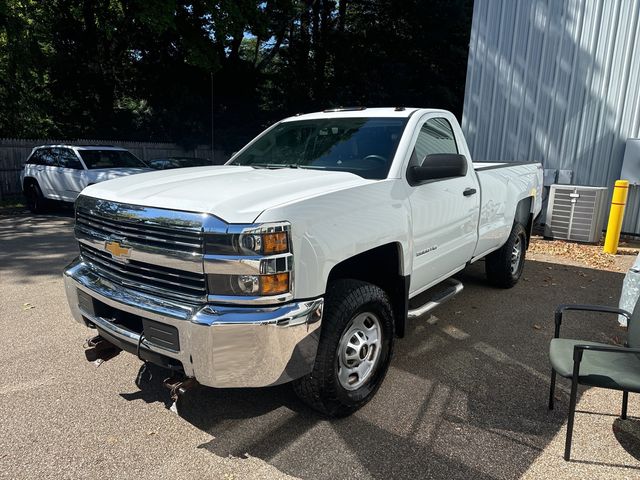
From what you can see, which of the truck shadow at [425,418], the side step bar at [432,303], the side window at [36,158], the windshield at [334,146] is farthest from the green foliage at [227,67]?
the truck shadow at [425,418]

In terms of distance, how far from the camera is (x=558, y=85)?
9.70 m

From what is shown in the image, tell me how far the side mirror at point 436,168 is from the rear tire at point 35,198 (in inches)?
462

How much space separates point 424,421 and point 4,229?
10270mm

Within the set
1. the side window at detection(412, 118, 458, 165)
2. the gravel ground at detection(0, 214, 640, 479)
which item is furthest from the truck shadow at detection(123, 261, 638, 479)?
the side window at detection(412, 118, 458, 165)

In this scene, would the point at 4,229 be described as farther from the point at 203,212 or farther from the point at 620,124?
the point at 620,124

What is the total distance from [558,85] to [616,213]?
3196 mm

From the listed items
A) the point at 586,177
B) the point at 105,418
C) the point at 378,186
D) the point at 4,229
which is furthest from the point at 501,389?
the point at 4,229

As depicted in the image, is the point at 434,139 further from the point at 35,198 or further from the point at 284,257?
the point at 35,198

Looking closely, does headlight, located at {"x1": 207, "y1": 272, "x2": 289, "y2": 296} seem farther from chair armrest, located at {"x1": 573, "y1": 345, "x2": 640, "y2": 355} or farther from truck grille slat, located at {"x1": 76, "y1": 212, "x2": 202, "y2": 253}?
chair armrest, located at {"x1": 573, "y1": 345, "x2": 640, "y2": 355}

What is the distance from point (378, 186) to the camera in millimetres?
3139

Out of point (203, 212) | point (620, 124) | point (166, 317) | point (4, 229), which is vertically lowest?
point (4, 229)

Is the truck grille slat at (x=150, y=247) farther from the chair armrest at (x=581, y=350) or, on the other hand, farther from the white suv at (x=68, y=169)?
the white suv at (x=68, y=169)

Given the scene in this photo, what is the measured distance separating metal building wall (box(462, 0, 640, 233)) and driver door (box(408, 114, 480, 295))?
6.47 m

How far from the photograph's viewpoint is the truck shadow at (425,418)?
8.64 feet
